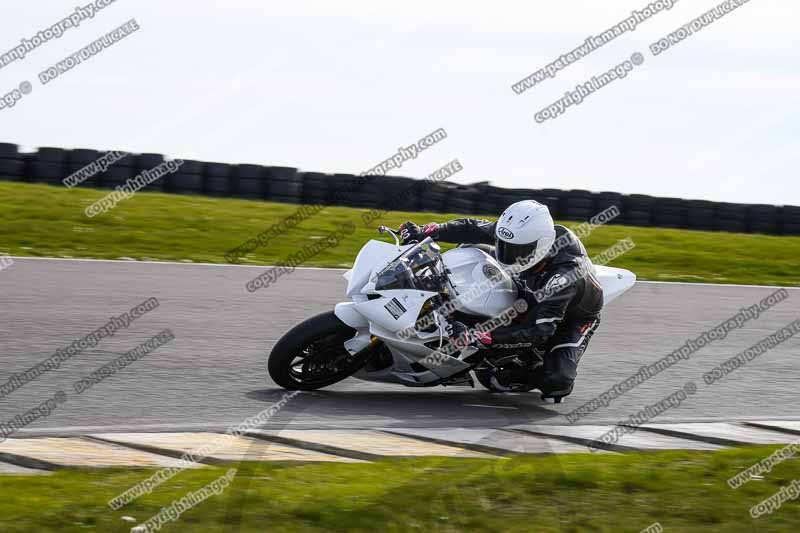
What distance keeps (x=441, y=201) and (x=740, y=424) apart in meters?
12.0

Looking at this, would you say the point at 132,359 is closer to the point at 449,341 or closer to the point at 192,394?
the point at 192,394

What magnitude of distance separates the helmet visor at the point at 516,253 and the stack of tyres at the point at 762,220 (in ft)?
48.6

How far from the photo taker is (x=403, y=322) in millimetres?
6973

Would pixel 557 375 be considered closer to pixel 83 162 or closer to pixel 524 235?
pixel 524 235

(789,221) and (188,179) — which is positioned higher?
(188,179)

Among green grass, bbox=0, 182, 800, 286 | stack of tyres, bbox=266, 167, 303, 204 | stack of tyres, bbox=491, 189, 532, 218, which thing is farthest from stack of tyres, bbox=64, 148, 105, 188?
stack of tyres, bbox=491, 189, 532, 218

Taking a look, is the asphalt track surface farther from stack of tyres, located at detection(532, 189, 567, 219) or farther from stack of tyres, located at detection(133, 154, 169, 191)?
stack of tyres, located at detection(532, 189, 567, 219)

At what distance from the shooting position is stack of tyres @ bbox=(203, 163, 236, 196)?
18.8 meters

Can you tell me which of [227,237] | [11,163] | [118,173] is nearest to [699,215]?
[227,237]

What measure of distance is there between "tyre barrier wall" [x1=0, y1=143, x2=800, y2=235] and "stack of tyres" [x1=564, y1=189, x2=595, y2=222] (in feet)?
0.06

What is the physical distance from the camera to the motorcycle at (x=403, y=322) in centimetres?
700

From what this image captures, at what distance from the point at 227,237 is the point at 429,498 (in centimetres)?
1054

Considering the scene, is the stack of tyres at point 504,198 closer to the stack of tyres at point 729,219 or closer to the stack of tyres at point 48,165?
the stack of tyres at point 729,219

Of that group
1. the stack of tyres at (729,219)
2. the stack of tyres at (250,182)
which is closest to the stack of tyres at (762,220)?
the stack of tyres at (729,219)
